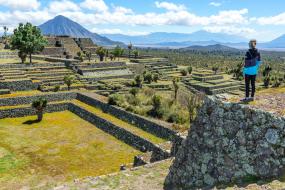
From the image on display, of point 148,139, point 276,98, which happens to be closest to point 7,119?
point 148,139

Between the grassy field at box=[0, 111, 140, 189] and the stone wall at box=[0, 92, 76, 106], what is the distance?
332 cm

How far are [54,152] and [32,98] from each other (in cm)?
1548

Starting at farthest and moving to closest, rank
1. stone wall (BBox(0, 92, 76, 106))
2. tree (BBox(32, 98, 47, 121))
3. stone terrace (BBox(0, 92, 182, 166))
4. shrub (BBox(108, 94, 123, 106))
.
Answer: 1. stone wall (BBox(0, 92, 76, 106))
2. shrub (BBox(108, 94, 123, 106))
3. tree (BBox(32, 98, 47, 121))
4. stone terrace (BBox(0, 92, 182, 166))

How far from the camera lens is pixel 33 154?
2631 cm

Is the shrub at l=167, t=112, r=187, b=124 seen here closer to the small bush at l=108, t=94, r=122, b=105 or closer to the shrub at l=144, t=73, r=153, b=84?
the small bush at l=108, t=94, r=122, b=105

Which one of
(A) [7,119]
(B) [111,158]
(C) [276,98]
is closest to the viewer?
(C) [276,98]

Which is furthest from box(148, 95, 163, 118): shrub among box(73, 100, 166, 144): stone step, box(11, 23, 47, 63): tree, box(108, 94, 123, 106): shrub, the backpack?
box(11, 23, 47, 63): tree

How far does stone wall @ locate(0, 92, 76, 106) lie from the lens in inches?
1531

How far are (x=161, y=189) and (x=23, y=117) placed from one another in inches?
1174

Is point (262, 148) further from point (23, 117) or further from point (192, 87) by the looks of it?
point (192, 87)

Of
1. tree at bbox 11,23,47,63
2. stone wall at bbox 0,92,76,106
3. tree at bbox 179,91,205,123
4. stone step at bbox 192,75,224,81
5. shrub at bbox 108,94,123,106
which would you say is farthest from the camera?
stone step at bbox 192,75,224,81

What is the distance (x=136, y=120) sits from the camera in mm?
→ 30984

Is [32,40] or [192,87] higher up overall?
[32,40]

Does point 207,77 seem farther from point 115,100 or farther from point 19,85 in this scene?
point 115,100
